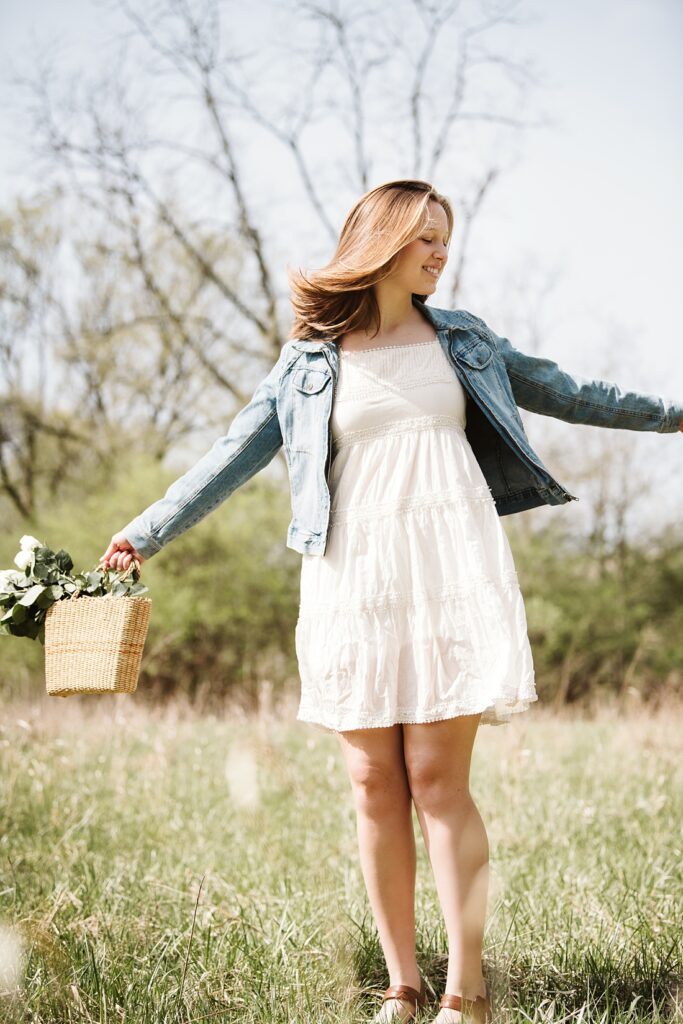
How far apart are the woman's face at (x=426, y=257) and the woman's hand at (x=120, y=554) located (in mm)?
975

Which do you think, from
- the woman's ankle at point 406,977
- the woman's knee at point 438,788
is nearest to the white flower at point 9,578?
the woman's knee at point 438,788

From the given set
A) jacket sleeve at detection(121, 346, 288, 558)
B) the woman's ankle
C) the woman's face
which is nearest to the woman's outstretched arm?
jacket sleeve at detection(121, 346, 288, 558)

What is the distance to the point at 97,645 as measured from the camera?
2195mm

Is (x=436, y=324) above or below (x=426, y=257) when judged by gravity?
below

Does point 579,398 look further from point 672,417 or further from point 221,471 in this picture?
point 221,471

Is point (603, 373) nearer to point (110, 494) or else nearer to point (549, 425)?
point (549, 425)

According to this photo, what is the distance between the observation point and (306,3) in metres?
10.5

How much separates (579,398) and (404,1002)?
152cm

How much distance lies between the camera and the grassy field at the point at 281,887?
86.7 inches

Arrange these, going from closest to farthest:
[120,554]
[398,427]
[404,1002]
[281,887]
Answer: [404,1002] → [398,427] → [120,554] → [281,887]

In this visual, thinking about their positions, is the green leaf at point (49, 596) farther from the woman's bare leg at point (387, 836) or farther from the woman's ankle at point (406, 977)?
the woman's ankle at point (406, 977)

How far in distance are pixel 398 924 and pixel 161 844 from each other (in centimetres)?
184

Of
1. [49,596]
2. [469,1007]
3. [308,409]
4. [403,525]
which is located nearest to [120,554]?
[49,596]

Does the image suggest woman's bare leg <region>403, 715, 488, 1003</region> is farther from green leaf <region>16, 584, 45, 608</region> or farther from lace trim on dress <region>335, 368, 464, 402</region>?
green leaf <region>16, 584, 45, 608</region>
